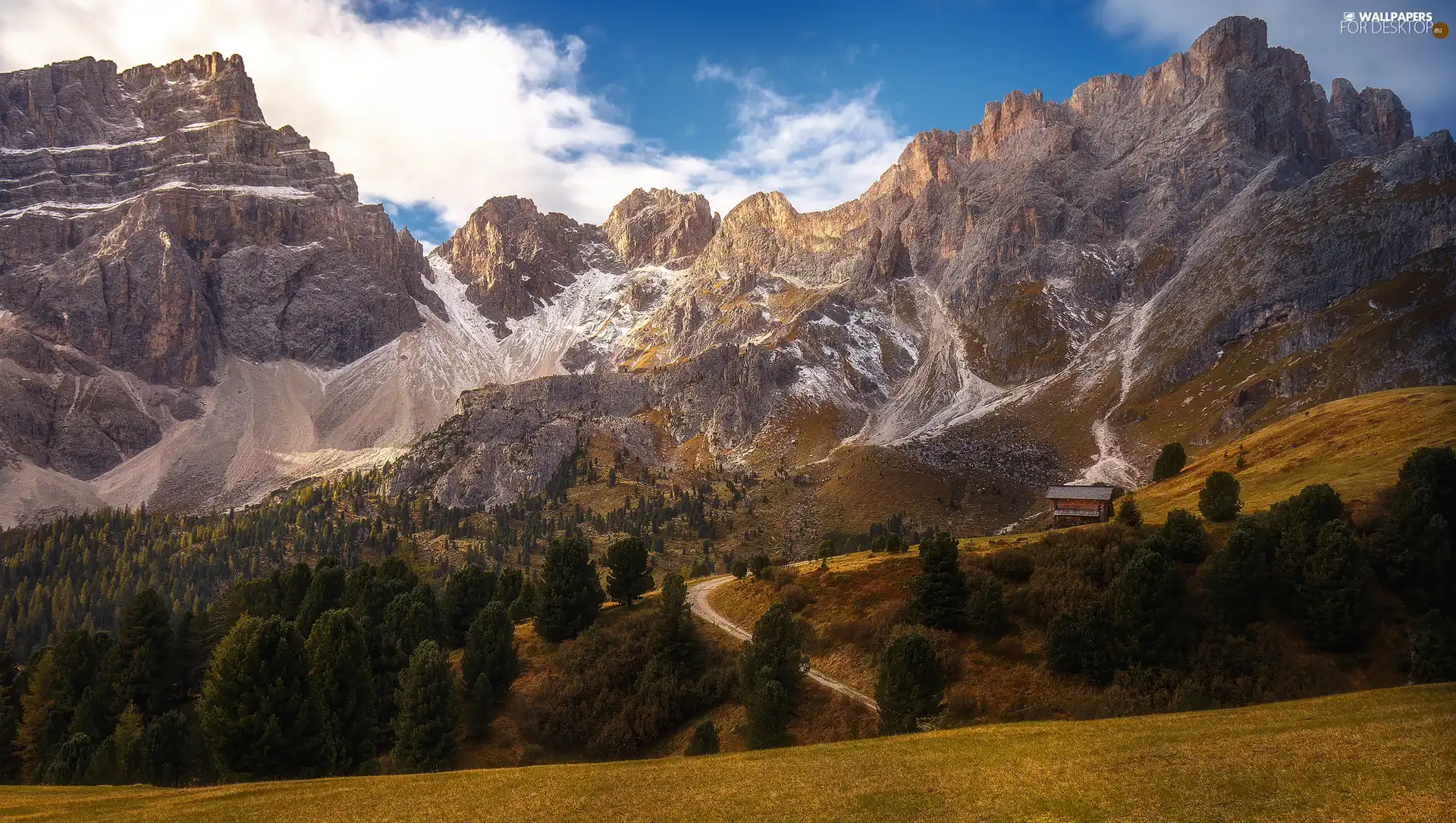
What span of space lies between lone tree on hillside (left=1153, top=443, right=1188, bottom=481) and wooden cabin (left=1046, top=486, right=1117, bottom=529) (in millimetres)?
8403

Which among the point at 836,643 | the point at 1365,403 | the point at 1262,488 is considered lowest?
the point at 836,643

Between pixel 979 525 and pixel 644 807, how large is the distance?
170m

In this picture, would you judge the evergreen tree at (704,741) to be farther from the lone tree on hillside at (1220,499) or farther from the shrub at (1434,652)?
the lone tree on hillside at (1220,499)

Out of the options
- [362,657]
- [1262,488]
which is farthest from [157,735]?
[1262,488]

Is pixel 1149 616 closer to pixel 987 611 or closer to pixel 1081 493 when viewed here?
pixel 987 611

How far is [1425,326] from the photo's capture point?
183125 millimetres

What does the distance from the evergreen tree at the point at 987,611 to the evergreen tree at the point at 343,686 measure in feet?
138

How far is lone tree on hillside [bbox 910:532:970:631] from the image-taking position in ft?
196

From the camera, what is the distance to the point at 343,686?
53.8 meters

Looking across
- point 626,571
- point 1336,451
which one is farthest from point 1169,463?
point 626,571

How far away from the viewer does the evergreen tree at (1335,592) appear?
1940 inches

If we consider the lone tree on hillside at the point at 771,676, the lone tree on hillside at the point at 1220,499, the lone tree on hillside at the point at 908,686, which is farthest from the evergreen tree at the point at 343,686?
the lone tree on hillside at the point at 1220,499

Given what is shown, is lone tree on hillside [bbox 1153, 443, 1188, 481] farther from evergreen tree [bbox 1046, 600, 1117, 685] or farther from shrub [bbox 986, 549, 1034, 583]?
evergreen tree [bbox 1046, 600, 1117, 685]

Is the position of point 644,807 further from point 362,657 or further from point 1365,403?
point 1365,403
